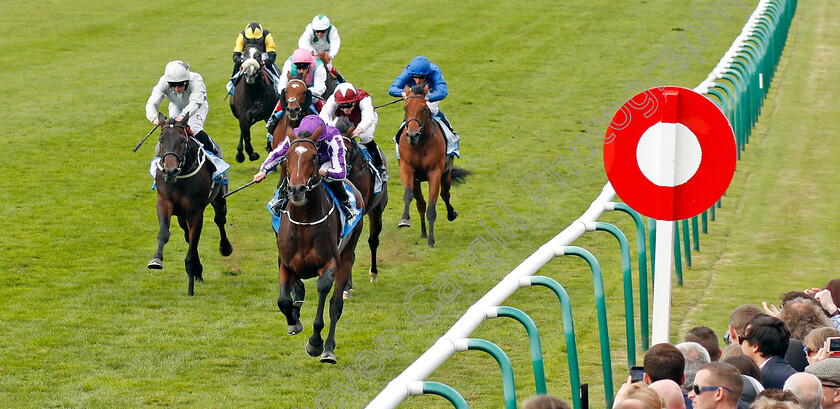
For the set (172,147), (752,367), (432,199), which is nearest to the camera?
(752,367)

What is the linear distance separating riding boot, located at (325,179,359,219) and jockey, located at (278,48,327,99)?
9.99 feet

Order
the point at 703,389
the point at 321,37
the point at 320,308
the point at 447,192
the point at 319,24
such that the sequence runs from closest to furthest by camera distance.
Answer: the point at 703,389
the point at 320,308
the point at 447,192
the point at 319,24
the point at 321,37

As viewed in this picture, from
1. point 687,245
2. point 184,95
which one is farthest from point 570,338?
point 184,95

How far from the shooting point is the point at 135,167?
1442cm

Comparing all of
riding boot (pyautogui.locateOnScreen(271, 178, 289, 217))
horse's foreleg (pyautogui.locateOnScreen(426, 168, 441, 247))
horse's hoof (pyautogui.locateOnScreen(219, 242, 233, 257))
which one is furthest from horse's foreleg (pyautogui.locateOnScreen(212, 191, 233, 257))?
riding boot (pyautogui.locateOnScreen(271, 178, 289, 217))

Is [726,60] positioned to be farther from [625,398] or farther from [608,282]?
[625,398]

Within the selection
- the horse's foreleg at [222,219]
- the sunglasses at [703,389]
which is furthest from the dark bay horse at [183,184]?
the sunglasses at [703,389]

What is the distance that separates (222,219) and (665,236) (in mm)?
6367

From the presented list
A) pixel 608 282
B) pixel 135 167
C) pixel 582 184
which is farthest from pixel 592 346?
pixel 135 167

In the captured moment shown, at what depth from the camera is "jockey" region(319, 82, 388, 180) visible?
31.6 ft

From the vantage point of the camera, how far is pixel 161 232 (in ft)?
31.3

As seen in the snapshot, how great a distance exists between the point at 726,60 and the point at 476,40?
9911 mm

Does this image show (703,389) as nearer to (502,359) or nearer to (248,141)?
(502,359)

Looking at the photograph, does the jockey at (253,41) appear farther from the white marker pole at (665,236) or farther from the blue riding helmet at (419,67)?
the white marker pole at (665,236)
